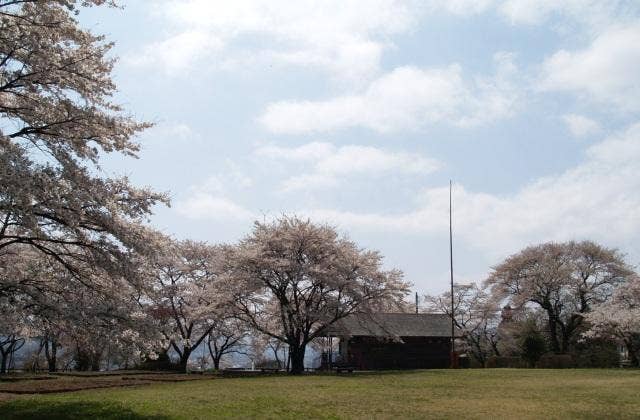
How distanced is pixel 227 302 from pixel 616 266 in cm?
3568

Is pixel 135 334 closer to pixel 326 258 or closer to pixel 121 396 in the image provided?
pixel 121 396

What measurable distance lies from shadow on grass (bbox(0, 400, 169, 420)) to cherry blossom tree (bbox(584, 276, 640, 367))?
1385 inches

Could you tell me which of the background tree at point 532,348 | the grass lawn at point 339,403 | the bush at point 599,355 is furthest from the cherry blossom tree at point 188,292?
the bush at point 599,355

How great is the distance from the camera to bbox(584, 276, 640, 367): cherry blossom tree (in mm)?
39406

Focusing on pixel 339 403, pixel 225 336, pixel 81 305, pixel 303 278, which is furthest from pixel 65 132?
pixel 225 336

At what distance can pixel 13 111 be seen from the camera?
15.0 m

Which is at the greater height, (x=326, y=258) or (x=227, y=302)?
(x=326, y=258)

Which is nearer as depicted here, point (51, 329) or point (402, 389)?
point (51, 329)

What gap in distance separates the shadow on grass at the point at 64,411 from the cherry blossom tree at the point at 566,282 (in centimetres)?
4472

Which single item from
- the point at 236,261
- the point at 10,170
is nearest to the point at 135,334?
the point at 10,170

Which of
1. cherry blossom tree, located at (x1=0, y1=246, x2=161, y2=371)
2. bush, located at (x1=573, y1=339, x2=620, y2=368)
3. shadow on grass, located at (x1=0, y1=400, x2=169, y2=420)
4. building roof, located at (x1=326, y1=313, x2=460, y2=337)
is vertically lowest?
bush, located at (x1=573, y1=339, x2=620, y2=368)

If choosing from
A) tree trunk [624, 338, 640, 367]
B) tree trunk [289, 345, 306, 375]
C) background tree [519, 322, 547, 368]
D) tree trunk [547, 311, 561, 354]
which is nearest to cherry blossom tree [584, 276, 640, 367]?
tree trunk [624, 338, 640, 367]

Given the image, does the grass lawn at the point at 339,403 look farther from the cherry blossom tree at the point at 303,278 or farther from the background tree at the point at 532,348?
the background tree at the point at 532,348

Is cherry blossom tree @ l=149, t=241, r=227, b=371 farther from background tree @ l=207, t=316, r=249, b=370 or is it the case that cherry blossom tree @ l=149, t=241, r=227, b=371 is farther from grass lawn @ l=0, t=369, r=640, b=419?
grass lawn @ l=0, t=369, r=640, b=419
